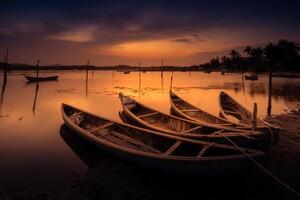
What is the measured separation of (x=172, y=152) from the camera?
657 cm

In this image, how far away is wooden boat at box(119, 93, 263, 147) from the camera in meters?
7.21

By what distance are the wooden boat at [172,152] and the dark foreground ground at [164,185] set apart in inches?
20.5

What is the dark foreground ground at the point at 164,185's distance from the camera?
586 centimetres

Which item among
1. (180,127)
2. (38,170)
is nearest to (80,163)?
(38,170)

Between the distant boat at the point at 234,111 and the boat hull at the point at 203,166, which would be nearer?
the boat hull at the point at 203,166

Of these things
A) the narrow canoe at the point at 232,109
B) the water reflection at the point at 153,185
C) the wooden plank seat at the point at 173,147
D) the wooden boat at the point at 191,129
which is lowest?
the water reflection at the point at 153,185

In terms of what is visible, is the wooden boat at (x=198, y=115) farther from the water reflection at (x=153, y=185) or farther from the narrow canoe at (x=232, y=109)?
the water reflection at (x=153, y=185)

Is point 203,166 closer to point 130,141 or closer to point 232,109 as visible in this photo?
point 130,141

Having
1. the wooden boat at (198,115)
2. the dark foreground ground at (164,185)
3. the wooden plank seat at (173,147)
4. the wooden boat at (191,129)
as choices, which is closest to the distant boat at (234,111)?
the wooden boat at (198,115)

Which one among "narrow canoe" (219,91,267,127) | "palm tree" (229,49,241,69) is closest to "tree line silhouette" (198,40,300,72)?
"palm tree" (229,49,241,69)

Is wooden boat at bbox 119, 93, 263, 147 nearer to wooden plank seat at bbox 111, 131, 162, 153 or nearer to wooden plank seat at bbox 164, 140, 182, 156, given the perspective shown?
wooden plank seat at bbox 164, 140, 182, 156

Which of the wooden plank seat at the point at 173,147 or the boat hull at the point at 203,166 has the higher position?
the wooden plank seat at the point at 173,147

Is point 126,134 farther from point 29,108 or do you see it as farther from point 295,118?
point 29,108

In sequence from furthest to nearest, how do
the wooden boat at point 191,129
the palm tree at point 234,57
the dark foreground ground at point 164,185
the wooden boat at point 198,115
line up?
the palm tree at point 234,57, the wooden boat at point 198,115, the wooden boat at point 191,129, the dark foreground ground at point 164,185
